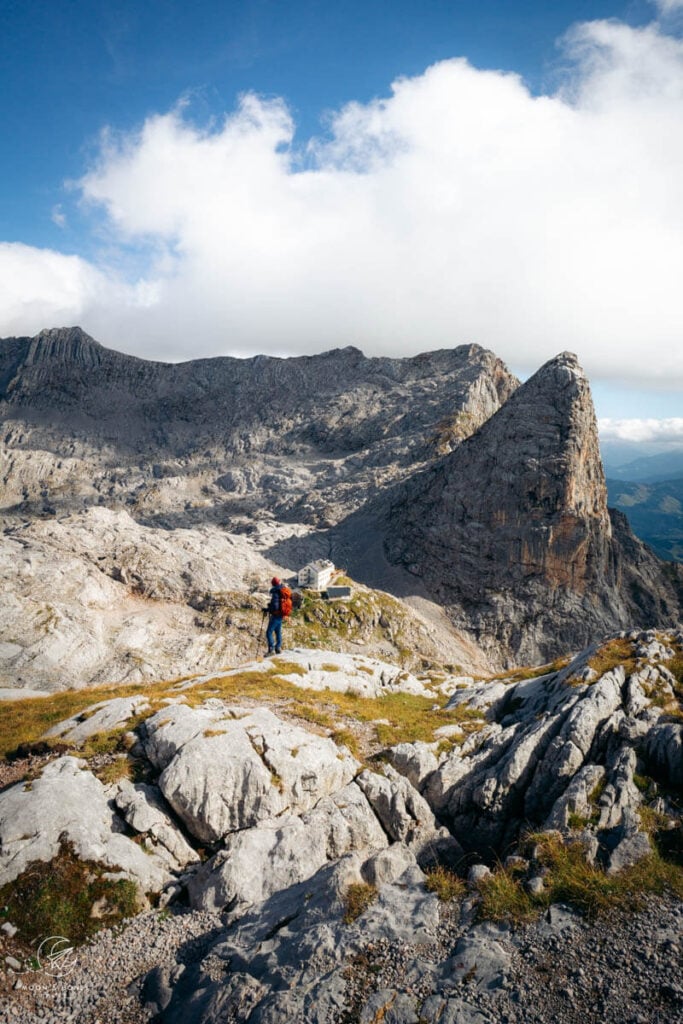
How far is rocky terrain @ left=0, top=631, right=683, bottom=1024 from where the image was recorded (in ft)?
33.9

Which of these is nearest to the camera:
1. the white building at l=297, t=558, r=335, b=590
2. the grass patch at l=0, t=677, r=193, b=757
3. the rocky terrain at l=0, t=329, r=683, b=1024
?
the rocky terrain at l=0, t=329, r=683, b=1024

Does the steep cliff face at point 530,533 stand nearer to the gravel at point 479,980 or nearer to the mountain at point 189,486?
the mountain at point 189,486

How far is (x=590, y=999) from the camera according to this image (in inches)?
370

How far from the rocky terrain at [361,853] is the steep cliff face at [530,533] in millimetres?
59155

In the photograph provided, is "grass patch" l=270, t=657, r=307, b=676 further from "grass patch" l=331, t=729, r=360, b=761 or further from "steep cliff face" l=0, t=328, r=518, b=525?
"steep cliff face" l=0, t=328, r=518, b=525

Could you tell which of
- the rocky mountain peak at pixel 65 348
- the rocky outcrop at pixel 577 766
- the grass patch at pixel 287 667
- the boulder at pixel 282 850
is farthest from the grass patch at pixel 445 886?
the rocky mountain peak at pixel 65 348

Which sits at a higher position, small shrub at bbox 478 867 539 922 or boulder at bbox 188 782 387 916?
small shrub at bbox 478 867 539 922

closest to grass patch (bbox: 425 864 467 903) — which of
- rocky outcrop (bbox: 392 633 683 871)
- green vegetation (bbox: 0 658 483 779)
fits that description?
rocky outcrop (bbox: 392 633 683 871)

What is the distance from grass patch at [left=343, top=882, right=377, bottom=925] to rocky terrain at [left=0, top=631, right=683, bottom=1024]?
0.06 m

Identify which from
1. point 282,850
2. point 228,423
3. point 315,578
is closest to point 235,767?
point 282,850

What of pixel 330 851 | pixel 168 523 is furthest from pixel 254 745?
pixel 168 523

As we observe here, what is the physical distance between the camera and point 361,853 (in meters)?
Answer: 14.7

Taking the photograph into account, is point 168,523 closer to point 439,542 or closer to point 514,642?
point 439,542

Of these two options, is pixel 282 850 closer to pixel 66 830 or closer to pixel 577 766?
pixel 66 830
